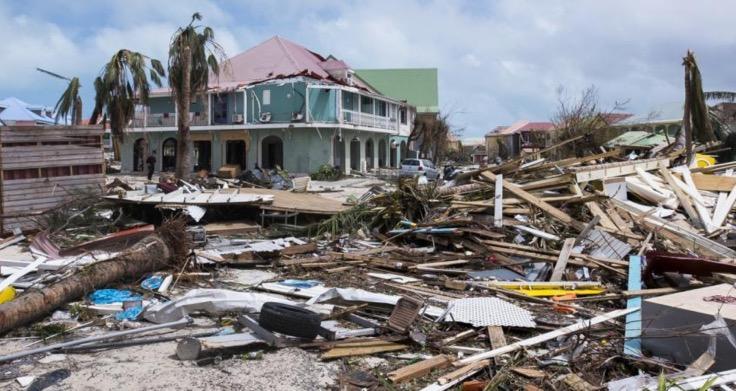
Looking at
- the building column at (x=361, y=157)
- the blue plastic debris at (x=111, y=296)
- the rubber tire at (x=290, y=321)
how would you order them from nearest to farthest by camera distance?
the rubber tire at (x=290, y=321)
the blue plastic debris at (x=111, y=296)
the building column at (x=361, y=157)

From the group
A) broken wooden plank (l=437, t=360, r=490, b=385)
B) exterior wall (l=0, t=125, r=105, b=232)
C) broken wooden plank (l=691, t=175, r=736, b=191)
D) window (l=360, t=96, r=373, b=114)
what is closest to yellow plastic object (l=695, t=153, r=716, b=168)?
broken wooden plank (l=691, t=175, r=736, b=191)

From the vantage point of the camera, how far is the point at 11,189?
37.4ft

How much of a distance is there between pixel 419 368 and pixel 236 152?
3516 centimetres

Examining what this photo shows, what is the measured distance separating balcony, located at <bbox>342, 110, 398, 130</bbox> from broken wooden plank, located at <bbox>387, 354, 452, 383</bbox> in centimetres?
3124

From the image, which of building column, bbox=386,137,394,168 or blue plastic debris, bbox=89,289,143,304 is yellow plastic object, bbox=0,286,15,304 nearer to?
blue plastic debris, bbox=89,289,143,304

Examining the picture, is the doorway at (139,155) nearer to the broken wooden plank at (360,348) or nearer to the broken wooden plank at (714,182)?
the broken wooden plank at (714,182)

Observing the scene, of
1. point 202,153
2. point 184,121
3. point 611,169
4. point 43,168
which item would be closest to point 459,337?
point 611,169

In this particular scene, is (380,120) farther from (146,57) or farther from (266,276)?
(266,276)

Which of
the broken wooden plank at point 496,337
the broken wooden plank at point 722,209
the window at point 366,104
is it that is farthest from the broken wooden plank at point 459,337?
the window at point 366,104

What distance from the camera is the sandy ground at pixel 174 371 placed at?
13.9 ft

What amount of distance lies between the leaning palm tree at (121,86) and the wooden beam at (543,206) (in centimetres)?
1773

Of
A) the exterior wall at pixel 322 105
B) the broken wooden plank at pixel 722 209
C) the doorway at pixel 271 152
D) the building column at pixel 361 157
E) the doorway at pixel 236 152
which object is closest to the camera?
the broken wooden plank at pixel 722 209

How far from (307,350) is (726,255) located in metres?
6.59

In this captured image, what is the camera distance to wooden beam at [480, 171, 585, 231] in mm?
9430
